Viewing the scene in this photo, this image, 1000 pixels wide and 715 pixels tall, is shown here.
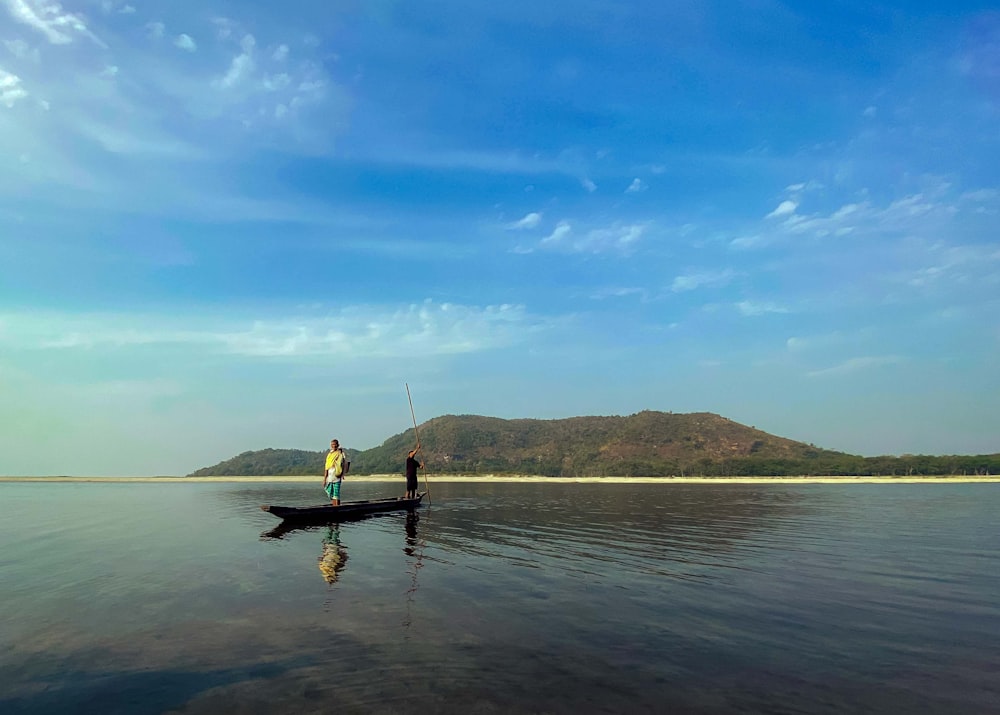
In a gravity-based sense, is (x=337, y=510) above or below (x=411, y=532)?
above

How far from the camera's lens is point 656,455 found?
150500 millimetres

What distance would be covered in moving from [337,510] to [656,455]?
5229 inches

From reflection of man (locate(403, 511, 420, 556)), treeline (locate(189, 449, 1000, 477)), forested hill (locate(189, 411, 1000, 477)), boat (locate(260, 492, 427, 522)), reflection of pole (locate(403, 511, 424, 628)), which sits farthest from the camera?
forested hill (locate(189, 411, 1000, 477))

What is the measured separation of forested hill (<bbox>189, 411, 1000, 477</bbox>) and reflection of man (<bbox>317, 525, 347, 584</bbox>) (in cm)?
11722

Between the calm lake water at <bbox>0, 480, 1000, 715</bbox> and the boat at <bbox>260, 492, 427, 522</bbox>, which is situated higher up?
the boat at <bbox>260, 492, 427, 522</bbox>

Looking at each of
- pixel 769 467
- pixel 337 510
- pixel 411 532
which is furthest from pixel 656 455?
pixel 411 532

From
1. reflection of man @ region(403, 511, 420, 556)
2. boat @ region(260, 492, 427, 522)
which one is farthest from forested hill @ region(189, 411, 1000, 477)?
reflection of man @ region(403, 511, 420, 556)

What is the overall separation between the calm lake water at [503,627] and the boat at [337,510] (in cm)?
663

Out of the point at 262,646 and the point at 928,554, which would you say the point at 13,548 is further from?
the point at 928,554

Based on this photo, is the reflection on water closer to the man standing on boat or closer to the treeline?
the man standing on boat

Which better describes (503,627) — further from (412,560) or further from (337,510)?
(337,510)

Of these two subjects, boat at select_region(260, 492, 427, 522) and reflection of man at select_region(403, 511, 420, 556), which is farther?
boat at select_region(260, 492, 427, 522)

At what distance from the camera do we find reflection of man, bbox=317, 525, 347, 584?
14.3 m

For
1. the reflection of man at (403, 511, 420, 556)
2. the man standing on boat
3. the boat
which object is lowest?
the reflection of man at (403, 511, 420, 556)
